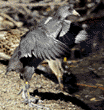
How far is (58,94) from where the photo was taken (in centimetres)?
269

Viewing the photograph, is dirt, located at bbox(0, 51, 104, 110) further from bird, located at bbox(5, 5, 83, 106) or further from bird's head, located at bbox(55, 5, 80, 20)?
bird's head, located at bbox(55, 5, 80, 20)

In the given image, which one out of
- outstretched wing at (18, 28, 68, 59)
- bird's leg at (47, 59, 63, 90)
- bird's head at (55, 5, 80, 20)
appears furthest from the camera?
bird's leg at (47, 59, 63, 90)

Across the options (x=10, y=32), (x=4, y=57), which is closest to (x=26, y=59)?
(x=4, y=57)

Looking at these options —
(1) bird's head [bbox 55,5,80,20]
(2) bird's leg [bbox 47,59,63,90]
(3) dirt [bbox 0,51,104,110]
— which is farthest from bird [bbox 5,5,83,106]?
(2) bird's leg [bbox 47,59,63,90]

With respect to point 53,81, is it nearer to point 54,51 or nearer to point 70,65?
point 70,65

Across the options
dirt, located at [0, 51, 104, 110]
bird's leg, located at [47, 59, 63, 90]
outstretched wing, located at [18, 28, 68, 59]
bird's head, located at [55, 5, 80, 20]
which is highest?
bird's head, located at [55, 5, 80, 20]

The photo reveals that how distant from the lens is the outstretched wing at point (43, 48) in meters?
2.06

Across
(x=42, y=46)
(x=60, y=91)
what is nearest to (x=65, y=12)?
(x=42, y=46)

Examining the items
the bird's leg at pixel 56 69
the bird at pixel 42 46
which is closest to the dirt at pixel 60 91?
the bird's leg at pixel 56 69

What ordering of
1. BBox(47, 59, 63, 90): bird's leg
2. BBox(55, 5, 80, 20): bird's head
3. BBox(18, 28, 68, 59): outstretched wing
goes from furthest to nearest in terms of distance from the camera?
BBox(47, 59, 63, 90): bird's leg < BBox(55, 5, 80, 20): bird's head < BBox(18, 28, 68, 59): outstretched wing

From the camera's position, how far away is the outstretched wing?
2.06 meters

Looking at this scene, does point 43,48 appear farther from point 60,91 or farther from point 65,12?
point 60,91

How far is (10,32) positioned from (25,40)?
2.93 ft

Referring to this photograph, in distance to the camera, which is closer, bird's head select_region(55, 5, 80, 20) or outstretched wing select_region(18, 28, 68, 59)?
outstretched wing select_region(18, 28, 68, 59)
